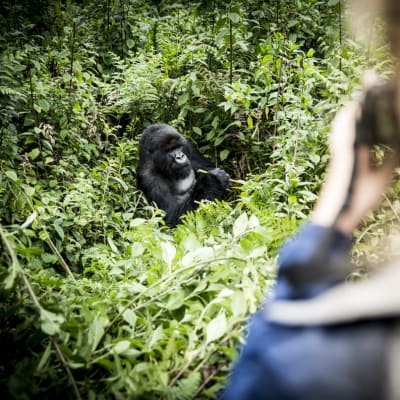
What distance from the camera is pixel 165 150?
3939 millimetres

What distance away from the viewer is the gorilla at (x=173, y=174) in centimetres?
384

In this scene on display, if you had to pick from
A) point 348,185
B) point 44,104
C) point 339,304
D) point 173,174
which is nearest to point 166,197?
point 173,174

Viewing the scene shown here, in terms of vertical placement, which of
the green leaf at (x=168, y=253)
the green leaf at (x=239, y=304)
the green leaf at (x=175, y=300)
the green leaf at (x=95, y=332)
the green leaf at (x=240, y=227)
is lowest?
the green leaf at (x=95, y=332)

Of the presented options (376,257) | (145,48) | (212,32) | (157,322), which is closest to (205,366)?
(157,322)

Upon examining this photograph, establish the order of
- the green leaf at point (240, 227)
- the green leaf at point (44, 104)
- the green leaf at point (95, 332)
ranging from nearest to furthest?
the green leaf at point (95, 332) → the green leaf at point (240, 227) → the green leaf at point (44, 104)

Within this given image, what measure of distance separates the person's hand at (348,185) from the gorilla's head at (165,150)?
3.08 metres

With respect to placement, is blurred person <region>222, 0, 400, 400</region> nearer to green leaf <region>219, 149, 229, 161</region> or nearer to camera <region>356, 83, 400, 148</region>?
camera <region>356, 83, 400, 148</region>

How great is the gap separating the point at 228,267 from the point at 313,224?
0.94 meters

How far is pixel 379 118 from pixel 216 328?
99 centimetres

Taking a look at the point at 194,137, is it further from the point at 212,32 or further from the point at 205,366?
the point at 205,366

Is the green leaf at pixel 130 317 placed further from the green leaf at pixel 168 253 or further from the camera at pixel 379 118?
the camera at pixel 379 118

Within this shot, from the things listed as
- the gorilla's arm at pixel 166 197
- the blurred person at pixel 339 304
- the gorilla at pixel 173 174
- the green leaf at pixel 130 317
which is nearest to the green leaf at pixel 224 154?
the gorilla at pixel 173 174

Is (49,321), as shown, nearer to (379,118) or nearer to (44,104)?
(379,118)

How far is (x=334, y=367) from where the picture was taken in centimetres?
64
